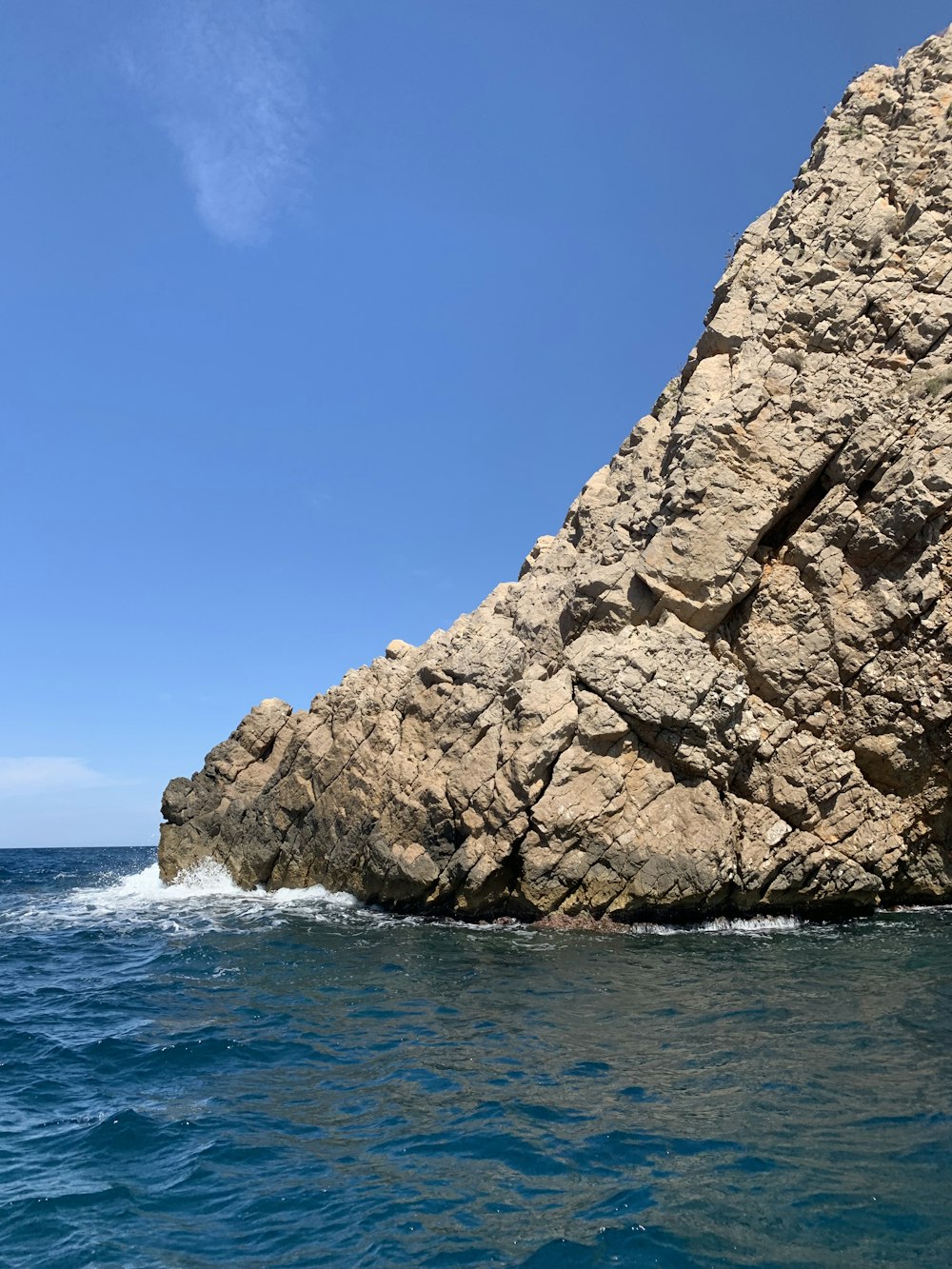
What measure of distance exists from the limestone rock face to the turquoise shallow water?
152 inches

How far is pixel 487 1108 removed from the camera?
11.4 metres

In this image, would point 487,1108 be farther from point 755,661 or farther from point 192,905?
point 192,905

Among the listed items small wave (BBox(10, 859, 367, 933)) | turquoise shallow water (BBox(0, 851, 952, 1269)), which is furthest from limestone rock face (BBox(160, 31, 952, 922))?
turquoise shallow water (BBox(0, 851, 952, 1269))

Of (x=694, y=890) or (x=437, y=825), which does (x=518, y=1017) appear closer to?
(x=694, y=890)

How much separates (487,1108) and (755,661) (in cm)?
1803

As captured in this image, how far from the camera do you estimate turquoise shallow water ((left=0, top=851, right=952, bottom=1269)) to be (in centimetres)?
825

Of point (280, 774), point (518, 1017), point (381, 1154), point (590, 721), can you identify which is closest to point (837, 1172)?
point (381, 1154)

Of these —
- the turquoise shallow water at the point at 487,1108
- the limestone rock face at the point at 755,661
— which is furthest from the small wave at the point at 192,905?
the turquoise shallow water at the point at 487,1108

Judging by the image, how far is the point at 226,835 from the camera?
34469 mm

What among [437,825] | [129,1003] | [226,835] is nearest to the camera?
[129,1003]

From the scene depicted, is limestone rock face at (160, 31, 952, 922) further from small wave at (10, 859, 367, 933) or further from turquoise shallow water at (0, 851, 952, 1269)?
turquoise shallow water at (0, 851, 952, 1269)

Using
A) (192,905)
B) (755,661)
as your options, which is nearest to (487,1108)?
(755,661)

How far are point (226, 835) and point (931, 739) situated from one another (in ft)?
85.1

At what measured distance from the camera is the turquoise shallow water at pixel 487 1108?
8.25 meters
